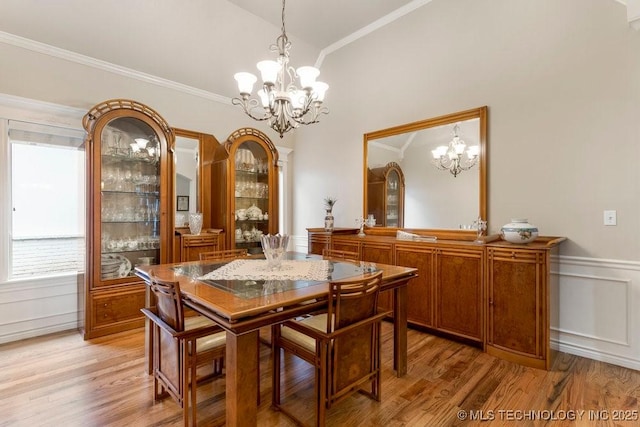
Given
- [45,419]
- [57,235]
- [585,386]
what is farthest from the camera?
[57,235]

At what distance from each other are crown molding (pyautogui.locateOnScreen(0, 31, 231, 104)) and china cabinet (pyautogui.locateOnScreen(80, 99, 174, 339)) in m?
0.61

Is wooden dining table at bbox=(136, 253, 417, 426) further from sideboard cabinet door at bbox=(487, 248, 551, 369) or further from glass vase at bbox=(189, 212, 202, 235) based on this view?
glass vase at bbox=(189, 212, 202, 235)

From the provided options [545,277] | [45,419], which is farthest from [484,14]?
[45,419]

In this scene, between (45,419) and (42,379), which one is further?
(42,379)

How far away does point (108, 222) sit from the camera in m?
3.16

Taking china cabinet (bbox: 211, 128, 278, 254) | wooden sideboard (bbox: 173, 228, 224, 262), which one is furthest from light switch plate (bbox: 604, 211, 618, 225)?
wooden sideboard (bbox: 173, 228, 224, 262)

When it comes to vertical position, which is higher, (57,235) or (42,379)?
(57,235)

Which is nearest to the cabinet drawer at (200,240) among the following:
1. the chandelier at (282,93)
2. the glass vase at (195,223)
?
the glass vase at (195,223)

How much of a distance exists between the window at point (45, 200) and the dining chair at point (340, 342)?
251cm

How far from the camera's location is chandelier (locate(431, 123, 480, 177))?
318 cm

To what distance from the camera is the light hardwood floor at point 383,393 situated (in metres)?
1.84

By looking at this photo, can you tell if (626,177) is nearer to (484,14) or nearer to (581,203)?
(581,203)

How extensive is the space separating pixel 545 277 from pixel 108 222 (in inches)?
154

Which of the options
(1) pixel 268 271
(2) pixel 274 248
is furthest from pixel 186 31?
(1) pixel 268 271
